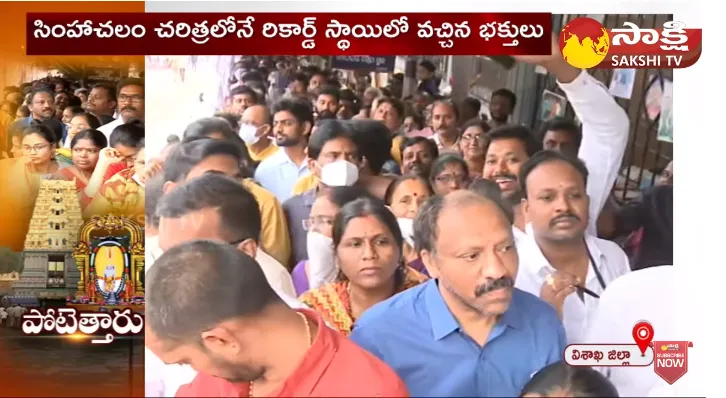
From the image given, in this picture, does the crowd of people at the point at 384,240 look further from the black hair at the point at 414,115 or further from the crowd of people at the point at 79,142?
the crowd of people at the point at 79,142

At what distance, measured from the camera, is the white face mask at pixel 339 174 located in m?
2.64

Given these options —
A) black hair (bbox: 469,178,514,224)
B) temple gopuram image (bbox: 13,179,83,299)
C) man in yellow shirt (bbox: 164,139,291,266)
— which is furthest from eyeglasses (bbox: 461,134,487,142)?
temple gopuram image (bbox: 13,179,83,299)

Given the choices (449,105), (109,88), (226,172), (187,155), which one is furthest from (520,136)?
(109,88)

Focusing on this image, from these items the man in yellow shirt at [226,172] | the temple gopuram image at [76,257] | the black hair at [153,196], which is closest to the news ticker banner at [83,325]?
the temple gopuram image at [76,257]

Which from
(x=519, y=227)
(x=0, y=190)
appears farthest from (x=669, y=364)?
(x=0, y=190)

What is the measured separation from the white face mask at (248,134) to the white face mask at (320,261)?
1.08 ft

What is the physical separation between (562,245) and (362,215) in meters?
0.61

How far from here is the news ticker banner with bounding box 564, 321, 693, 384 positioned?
2.69 m

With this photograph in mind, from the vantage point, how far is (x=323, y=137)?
265cm

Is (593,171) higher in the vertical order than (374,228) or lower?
higher

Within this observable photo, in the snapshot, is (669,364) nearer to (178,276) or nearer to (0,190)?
(178,276)

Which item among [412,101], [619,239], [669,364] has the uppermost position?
[412,101]

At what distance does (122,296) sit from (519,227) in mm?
1183

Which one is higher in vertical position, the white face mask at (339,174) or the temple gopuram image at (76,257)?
the white face mask at (339,174)
